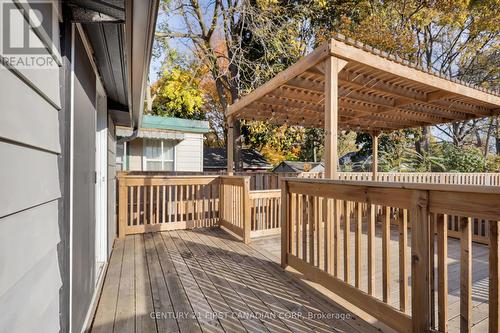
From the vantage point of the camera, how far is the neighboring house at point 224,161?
14.1 m

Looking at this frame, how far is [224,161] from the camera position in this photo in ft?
47.9

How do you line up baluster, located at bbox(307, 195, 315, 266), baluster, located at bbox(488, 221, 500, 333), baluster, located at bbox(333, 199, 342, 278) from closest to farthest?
1. baluster, located at bbox(488, 221, 500, 333)
2. baluster, located at bbox(333, 199, 342, 278)
3. baluster, located at bbox(307, 195, 315, 266)

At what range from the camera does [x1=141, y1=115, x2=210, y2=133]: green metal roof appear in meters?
7.32

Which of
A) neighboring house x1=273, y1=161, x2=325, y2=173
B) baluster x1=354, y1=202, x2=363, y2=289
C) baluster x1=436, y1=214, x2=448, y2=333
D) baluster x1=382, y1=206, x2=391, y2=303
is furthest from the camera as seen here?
neighboring house x1=273, y1=161, x2=325, y2=173

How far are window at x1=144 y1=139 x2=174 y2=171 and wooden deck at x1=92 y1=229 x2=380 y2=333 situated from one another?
4.54 metres

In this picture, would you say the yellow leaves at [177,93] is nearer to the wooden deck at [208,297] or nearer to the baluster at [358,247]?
the wooden deck at [208,297]

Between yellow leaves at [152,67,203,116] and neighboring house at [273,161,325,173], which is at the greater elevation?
yellow leaves at [152,67,203,116]

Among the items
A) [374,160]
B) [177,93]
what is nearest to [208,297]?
[374,160]

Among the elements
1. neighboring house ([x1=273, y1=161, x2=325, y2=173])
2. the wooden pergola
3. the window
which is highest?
the wooden pergola

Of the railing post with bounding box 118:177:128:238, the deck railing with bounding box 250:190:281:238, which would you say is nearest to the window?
the railing post with bounding box 118:177:128:238

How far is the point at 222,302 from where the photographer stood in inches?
94.1

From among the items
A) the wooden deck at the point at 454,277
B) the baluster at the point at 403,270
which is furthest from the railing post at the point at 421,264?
the wooden deck at the point at 454,277

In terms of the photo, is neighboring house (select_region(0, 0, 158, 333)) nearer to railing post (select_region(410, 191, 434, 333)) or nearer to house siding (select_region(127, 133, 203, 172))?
railing post (select_region(410, 191, 434, 333))

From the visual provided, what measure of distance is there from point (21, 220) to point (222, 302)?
1910 mm
